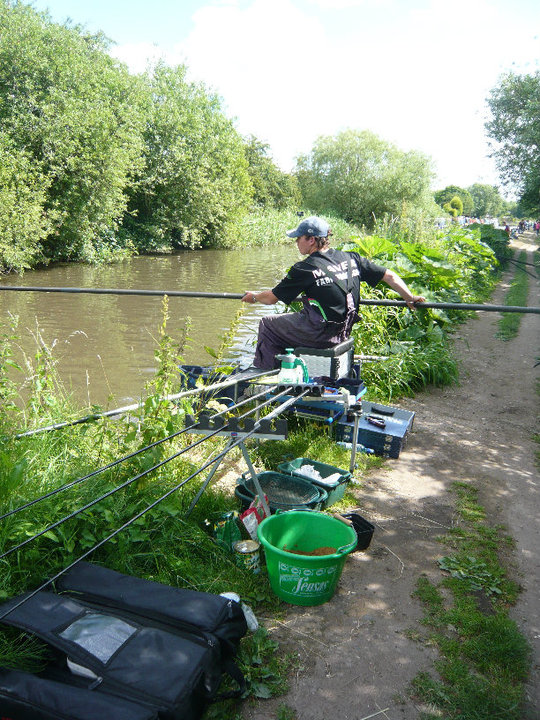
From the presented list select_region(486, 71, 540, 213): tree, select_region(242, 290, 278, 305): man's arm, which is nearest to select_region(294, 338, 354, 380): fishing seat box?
select_region(242, 290, 278, 305): man's arm

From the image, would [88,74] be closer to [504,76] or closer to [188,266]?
[188,266]

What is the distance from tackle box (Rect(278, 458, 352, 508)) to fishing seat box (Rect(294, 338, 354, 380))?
757mm

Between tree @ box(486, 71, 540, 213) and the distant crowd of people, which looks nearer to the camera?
tree @ box(486, 71, 540, 213)

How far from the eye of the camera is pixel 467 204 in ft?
374

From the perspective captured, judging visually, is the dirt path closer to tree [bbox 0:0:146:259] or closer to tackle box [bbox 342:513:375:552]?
tackle box [bbox 342:513:375:552]

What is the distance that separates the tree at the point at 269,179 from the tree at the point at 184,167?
94.3 ft

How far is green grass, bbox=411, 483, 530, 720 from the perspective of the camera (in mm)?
2479

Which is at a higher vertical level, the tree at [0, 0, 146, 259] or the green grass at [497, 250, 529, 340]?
the tree at [0, 0, 146, 259]

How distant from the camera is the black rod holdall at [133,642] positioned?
2117mm

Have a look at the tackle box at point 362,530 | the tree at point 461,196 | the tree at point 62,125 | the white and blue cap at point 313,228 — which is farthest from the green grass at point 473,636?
the tree at point 461,196

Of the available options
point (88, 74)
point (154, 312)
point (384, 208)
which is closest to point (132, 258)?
point (88, 74)

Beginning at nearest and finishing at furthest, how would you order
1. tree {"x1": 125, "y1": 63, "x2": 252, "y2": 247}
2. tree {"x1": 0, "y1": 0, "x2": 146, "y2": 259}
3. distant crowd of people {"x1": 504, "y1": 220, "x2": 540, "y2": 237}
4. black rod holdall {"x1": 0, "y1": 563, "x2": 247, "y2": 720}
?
black rod holdall {"x1": 0, "y1": 563, "x2": 247, "y2": 720} → tree {"x1": 0, "y1": 0, "x2": 146, "y2": 259} → tree {"x1": 125, "y1": 63, "x2": 252, "y2": 247} → distant crowd of people {"x1": 504, "y1": 220, "x2": 540, "y2": 237}

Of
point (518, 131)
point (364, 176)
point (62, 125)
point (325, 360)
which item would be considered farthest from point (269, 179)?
point (325, 360)

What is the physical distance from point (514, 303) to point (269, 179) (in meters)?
51.3
